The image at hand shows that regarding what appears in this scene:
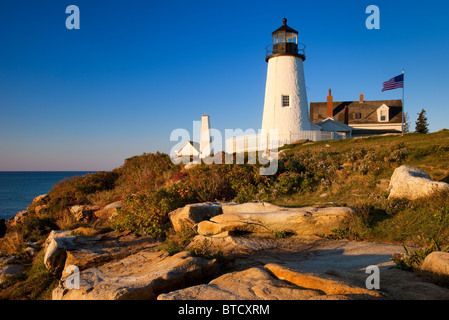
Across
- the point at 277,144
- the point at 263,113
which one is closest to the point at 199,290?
the point at 277,144

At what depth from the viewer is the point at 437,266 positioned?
4531mm

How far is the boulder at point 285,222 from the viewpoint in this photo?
8180mm

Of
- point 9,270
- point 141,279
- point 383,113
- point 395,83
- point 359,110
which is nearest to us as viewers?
point 141,279

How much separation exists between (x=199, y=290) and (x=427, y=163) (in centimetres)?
1274

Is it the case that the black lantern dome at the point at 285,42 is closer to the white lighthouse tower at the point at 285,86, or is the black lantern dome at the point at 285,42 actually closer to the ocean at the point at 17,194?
the white lighthouse tower at the point at 285,86

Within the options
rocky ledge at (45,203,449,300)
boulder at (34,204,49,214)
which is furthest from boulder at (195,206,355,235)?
boulder at (34,204,49,214)

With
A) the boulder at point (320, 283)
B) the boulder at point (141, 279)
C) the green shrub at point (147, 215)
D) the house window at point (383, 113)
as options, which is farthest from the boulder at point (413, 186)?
the house window at point (383, 113)

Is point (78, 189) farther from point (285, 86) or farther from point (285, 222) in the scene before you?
point (285, 86)

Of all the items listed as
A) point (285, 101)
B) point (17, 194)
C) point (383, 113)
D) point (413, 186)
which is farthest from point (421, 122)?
point (17, 194)

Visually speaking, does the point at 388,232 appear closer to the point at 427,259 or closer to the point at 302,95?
the point at 427,259

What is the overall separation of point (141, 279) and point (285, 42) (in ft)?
99.8

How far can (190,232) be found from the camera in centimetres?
879

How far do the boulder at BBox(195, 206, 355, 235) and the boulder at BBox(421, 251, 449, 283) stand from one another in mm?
3365
